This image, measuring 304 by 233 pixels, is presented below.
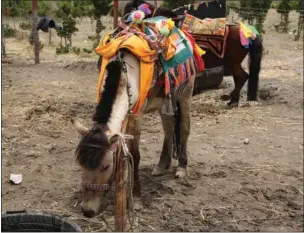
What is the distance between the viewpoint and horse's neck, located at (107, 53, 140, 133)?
2872mm

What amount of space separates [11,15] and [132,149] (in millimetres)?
17506

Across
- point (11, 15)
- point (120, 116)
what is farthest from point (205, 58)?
point (11, 15)

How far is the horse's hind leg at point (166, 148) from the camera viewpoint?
4.32m

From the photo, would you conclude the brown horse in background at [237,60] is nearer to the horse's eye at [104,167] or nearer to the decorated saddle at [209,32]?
the decorated saddle at [209,32]

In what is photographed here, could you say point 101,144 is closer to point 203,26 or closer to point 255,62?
point 203,26

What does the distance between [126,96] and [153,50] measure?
1.82 feet

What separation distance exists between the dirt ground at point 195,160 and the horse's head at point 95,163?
26.5 inches

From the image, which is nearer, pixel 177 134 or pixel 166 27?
pixel 166 27

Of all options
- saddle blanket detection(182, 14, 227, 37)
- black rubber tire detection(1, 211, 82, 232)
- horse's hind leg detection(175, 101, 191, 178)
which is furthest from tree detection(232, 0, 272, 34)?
black rubber tire detection(1, 211, 82, 232)

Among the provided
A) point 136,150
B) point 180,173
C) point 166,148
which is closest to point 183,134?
point 166,148

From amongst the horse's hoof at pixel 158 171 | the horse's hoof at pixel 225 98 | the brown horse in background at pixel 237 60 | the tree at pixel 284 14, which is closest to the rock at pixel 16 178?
the horse's hoof at pixel 158 171

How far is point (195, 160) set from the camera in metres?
4.84

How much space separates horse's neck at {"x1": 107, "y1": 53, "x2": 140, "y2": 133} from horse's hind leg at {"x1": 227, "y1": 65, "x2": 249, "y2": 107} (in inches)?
159

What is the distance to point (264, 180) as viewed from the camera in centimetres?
438
